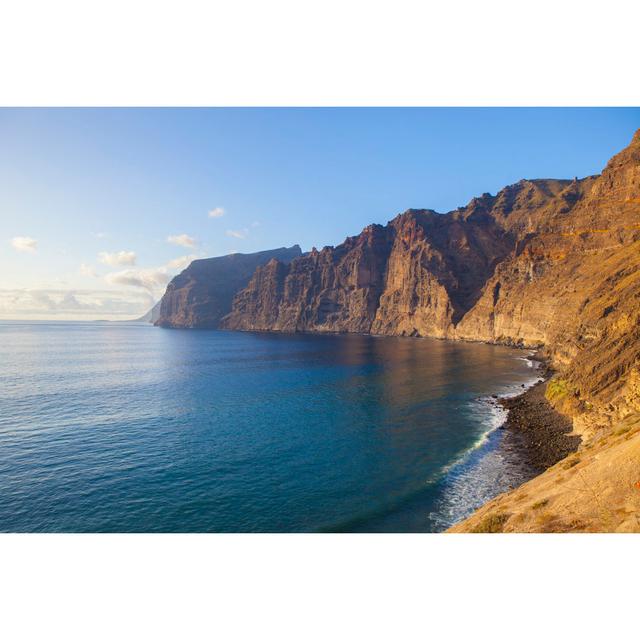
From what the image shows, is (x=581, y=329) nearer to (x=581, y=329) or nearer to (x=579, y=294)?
(x=581, y=329)

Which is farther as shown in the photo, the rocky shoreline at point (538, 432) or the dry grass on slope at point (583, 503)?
the rocky shoreline at point (538, 432)

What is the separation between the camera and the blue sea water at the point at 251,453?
1074 inches

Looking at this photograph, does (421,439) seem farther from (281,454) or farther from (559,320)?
Answer: (559,320)

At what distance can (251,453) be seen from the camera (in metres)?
39.1

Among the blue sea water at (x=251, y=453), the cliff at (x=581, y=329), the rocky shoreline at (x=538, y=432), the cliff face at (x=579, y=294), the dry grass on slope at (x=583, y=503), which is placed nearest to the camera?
the dry grass on slope at (x=583, y=503)

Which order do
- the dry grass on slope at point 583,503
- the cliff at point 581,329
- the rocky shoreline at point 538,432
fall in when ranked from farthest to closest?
the rocky shoreline at point 538,432 → the cliff at point 581,329 → the dry grass on slope at point 583,503

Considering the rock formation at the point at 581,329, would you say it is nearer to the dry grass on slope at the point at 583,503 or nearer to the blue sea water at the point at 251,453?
the dry grass on slope at the point at 583,503

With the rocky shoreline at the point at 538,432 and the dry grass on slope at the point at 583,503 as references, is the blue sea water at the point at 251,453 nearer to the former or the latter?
the rocky shoreline at the point at 538,432

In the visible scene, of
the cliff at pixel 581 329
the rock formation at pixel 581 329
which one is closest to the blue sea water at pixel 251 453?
the cliff at pixel 581 329

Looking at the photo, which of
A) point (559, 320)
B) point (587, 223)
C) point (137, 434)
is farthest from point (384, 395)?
point (587, 223)

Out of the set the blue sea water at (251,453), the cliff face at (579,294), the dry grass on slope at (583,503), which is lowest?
the blue sea water at (251,453)

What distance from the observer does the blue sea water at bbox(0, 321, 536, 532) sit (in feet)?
89.5

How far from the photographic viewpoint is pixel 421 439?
4309 cm

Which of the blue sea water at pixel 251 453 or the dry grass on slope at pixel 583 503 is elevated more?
the dry grass on slope at pixel 583 503
